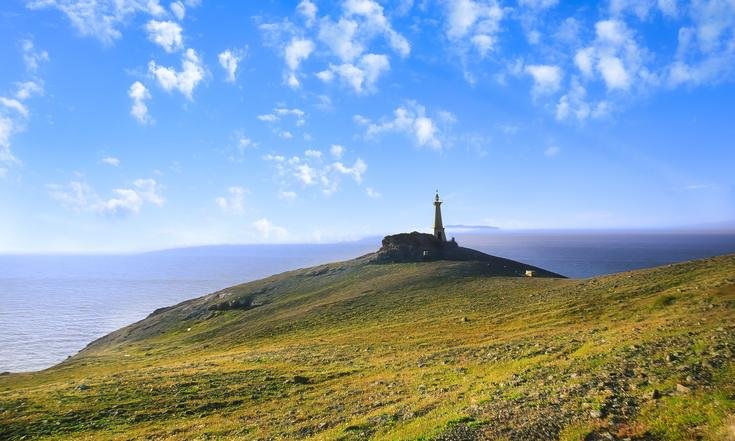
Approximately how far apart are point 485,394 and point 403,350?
18974 mm

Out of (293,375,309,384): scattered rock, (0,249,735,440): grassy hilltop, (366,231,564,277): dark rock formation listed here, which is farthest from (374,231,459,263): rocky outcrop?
(293,375,309,384): scattered rock

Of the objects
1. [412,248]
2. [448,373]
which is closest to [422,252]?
[412,248]

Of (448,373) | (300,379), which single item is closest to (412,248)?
(300,379)

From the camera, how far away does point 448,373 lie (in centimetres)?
2700

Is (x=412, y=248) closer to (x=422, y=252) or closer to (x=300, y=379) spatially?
(x=422, y=252)

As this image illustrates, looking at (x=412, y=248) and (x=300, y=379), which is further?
(x=412, y=248)

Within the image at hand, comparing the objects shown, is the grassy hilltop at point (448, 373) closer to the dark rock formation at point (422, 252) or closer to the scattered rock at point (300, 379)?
the scattered rock at point (300, 379)

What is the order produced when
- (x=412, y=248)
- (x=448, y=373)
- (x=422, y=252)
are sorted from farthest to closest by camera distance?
1. (x=412, y=248)
2. (x=422, y=252)
3. (x=448, y=373)

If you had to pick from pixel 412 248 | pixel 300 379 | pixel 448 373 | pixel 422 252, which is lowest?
pixel 300 379

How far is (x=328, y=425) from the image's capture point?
19875 mm

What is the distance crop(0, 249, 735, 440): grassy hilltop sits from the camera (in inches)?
603

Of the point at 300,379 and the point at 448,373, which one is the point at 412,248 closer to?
the point at 300,379

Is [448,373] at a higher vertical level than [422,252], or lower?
lower

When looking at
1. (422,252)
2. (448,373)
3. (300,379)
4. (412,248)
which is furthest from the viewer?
(412,248)
